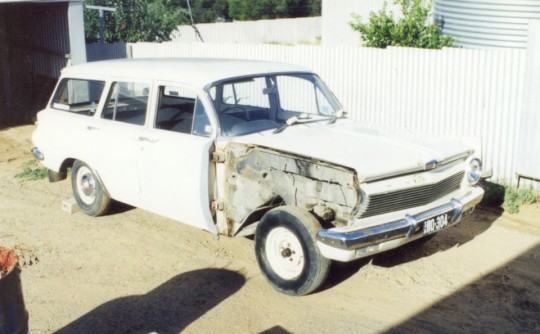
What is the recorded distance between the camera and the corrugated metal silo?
446 inches

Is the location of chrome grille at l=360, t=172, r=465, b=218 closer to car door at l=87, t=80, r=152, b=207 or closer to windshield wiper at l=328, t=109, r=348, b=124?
windshield wiper at l=328, t=109, r=348, b=124

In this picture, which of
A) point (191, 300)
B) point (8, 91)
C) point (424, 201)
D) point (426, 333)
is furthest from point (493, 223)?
point (8, 91)

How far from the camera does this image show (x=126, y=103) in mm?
6883

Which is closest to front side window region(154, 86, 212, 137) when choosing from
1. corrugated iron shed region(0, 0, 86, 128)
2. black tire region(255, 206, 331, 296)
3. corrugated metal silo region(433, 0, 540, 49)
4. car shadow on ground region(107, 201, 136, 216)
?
black tire region(255, 206, 331, 296)

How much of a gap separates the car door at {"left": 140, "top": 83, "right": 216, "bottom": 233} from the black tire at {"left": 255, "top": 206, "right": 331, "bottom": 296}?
681mm

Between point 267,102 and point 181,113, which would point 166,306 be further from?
point 267,102

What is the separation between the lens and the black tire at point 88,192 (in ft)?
23.9

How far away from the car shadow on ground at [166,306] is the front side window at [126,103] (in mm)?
1939

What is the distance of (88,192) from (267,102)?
2634 millimetres

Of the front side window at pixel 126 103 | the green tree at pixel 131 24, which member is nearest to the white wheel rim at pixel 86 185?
the front side window at pixel 126 103

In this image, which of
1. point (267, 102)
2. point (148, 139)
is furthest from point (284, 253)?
point (148, 139)

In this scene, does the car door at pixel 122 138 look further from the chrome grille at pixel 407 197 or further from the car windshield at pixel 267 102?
the chrome grille at pixel 407 197

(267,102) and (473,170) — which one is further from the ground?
(267,102)

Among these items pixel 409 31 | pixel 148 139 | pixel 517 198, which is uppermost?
pixel 409 31
